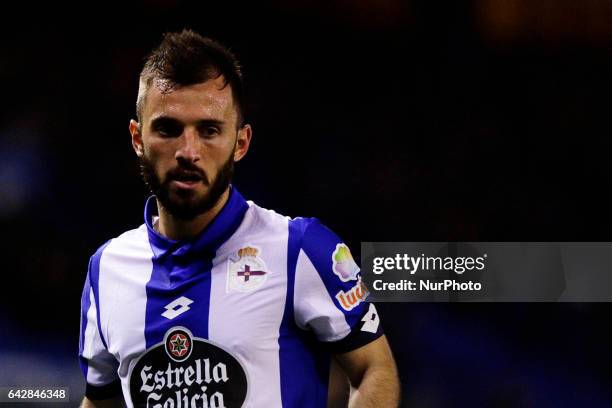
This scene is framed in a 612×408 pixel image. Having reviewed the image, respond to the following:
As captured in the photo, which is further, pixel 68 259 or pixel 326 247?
pixel 68 259

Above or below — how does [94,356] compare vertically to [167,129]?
below

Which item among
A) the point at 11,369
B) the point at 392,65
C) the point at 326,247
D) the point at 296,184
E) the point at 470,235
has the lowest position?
the point at 326,247

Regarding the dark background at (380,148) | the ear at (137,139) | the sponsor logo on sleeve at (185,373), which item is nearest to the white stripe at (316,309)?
the sponsor logo on sleeve at (185,373)

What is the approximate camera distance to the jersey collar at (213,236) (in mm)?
1760

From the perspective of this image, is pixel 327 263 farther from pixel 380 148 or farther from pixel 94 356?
pixel 380 148

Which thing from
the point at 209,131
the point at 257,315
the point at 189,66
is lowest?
the point at 257,315

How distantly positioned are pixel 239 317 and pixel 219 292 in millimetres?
70

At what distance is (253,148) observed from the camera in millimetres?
2898

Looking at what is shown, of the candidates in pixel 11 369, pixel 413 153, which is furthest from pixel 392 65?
pixel 11 369

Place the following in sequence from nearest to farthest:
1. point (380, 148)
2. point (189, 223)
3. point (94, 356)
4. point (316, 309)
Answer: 1. point (316, 309)
2. point (189, 223)
3. point (94, 356)
4. point (380, 148)

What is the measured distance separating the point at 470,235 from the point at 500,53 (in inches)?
23.2

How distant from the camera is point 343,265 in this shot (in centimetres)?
173

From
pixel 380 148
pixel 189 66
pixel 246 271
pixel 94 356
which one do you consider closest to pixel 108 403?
pixel 94 356

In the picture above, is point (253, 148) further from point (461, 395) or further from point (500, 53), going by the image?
point (461, 395)
